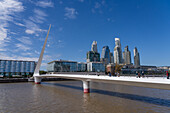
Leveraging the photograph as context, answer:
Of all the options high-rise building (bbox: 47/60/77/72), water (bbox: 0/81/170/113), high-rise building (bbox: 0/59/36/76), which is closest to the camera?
water (bbox: 0/81/170/113)

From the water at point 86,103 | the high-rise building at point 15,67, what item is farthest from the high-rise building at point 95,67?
the water at point 86,103

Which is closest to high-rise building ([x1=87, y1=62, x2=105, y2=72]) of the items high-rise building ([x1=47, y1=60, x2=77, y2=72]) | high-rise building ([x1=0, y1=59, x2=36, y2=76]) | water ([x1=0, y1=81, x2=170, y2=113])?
high-rise building ([x1=47, y1=60, x2=77, y2=72])

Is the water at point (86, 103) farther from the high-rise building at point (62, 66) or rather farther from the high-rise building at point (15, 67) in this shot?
the high-rise building at point (62, 66)

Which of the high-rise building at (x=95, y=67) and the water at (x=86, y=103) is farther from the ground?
the high-rise building at (x=95, y=67)

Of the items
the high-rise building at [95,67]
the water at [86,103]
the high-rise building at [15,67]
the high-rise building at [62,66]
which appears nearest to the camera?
the water at [86,103]

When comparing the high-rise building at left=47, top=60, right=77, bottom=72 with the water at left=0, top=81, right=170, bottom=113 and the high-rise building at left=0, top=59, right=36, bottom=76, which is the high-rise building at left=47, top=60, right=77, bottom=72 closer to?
the high-rise building at left=0, top=59, right=36, bottom=76

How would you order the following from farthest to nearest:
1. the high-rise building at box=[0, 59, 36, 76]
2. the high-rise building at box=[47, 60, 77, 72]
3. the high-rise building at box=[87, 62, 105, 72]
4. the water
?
the high-rise building at box=[87, 62, 105, 72], the high-rise building at box=[47, 60, 77, 72], the high-rise building at box=[0, 59, 36, 76], the water

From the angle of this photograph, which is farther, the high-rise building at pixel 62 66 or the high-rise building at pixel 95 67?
the high-rise building at pixel 95 67

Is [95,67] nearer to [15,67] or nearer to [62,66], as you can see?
[62,66]

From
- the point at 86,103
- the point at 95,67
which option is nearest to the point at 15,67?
the point at 95,67

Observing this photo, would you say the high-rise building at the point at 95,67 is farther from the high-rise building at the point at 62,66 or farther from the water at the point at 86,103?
the water at the point at 86,103

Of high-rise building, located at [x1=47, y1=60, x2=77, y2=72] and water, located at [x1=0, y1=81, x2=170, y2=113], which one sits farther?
high-rise building, located at [x1=47, y1=60, x2=77, y2=72]

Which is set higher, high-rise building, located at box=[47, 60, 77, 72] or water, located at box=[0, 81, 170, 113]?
high-rise building, located at box=[47, 60, 77, 72]

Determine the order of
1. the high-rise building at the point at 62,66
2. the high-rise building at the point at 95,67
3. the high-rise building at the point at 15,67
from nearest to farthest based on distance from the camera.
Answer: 1. the high-rise building at the point at 15,67
2. the high-rise building at the point at 62,66
3. the high-rise building at the point at 95,67
